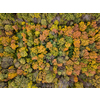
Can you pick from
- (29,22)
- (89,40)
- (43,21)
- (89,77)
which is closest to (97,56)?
(89,40)

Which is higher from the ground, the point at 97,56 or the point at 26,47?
the point at 26,47

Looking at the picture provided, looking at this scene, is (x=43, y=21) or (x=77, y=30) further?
(x=77, y=30)

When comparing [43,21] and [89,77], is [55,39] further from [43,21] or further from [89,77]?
[89,77]

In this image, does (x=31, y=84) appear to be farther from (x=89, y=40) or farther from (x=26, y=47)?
(x=89, y=40)

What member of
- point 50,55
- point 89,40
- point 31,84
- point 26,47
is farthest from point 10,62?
point 89,40

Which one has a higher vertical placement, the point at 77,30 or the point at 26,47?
the point at 77,30

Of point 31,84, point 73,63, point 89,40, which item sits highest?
point 89,40

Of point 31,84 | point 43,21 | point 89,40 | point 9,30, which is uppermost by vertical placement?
point 43,21

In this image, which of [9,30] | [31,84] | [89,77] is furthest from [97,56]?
[9,30]

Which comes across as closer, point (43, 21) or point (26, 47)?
point (43, 21)
